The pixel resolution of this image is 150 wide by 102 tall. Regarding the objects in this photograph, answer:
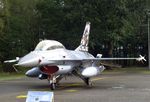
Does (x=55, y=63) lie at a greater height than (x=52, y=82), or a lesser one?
greater

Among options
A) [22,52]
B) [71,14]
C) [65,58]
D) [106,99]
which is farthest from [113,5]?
[106,99]

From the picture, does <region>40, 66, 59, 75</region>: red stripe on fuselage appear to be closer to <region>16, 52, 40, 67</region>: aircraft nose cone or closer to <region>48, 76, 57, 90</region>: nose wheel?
<region>48, 76, 57, 90</region>: nose wheel

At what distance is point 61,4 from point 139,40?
1530cm

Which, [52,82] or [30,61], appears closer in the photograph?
[30,61]

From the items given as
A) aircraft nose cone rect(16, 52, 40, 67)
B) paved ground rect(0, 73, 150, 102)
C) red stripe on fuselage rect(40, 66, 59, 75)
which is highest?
aircraft nose cone rect(16, 52, 40, 67)

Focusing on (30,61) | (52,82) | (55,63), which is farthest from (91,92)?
(30,61)

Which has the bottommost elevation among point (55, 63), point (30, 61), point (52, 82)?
point (52, 82)

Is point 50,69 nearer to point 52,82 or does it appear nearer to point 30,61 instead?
point 52,82

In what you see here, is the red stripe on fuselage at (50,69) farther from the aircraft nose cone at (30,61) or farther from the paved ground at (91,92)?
the aircraft nose cone at (30,61)

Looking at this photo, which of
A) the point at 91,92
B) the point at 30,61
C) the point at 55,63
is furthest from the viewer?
the point at 55,63

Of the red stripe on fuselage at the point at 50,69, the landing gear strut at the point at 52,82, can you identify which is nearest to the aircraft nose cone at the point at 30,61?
the red stripe on fuselage at the point at 50,69

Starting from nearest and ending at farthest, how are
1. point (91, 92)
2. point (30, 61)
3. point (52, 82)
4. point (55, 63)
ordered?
point (91, 92)
point (30, 61)
point (52, 82)
point (55, 63)

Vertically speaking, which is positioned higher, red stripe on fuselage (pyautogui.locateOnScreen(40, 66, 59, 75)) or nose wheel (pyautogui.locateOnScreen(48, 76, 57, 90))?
red stripe on fuselage (pyautogui.locateOnScreen(40, 66, 59, 75))

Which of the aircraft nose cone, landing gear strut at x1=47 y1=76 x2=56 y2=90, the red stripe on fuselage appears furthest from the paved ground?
the aircraft nose cone
